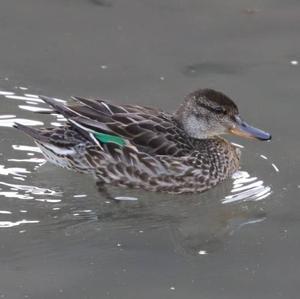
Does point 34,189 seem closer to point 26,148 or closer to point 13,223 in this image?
point 13,223

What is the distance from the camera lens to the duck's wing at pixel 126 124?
25.4ft

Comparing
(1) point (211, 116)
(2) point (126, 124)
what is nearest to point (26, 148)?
(2) point (126, 124)

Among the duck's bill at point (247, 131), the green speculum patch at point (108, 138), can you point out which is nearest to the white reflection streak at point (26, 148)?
the green speculum patch at point (108, 138)

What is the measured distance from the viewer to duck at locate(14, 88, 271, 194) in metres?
7.78

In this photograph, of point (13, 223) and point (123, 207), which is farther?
point (123, 207)

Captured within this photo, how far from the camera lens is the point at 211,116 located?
8023 millimetres

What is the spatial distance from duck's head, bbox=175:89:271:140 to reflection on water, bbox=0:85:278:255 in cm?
34

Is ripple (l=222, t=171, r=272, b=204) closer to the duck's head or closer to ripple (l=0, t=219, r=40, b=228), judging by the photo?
the duck's head

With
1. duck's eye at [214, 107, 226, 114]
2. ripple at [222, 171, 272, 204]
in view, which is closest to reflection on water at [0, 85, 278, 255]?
ripple at [222, 171, 272, 204]

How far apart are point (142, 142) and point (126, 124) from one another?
187 mm

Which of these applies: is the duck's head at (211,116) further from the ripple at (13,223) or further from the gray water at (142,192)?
the ripple at (13,223)

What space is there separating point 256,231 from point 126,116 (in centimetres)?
138

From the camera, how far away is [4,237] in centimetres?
693

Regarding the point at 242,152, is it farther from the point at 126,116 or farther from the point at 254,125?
the point at 126,116
